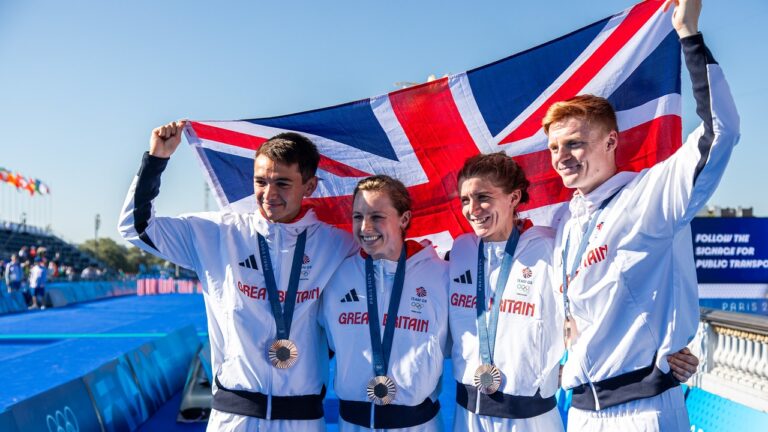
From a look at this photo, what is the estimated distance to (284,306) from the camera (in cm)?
324

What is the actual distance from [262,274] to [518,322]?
4.56ft

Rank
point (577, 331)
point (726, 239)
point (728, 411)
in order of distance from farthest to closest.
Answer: point (726, 239) < point (728, 411) < point (577, 331)

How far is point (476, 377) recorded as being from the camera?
295 centimetres

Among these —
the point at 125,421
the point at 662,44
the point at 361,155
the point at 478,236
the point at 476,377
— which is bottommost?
the point at 125,421

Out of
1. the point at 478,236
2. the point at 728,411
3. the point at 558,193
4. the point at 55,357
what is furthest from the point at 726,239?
the point at 55,357

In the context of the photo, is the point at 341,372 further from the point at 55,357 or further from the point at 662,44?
the point at 55,357

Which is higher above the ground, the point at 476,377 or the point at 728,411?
the point at 476,377

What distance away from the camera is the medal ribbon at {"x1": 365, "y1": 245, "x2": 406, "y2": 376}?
3.04 metres

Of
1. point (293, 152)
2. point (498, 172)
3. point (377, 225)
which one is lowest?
point (377, 225)

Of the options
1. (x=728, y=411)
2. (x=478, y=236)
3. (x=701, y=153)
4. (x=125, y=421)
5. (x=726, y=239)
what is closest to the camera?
(x=701, y=153)

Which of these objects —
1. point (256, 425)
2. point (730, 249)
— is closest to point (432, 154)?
point (256, 425)

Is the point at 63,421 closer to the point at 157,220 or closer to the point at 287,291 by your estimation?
the point at 157,220

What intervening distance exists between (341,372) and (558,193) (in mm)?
1883

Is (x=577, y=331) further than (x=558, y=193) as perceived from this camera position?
No
